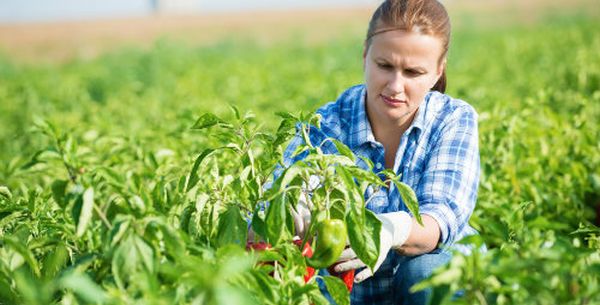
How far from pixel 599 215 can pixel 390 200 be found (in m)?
1.15

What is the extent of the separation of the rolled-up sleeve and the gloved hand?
0.47ft

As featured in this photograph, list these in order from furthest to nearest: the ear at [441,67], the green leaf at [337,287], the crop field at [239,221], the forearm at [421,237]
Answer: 1. the ear at [441,67]
2. the forearm at [421,237]
3. the green leaf at [337,287]
4. the crop field at [239,221]

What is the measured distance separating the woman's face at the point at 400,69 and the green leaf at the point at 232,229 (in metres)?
0.76

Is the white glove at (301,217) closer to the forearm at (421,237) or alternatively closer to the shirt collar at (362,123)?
the forearm at (421,237)

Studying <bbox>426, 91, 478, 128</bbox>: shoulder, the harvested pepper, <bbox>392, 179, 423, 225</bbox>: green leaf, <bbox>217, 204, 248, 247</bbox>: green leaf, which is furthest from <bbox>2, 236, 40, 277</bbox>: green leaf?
<bbox>426, 91, 478, 128</bbox>: shoulder

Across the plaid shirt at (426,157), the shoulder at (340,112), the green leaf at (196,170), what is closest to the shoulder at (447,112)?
the plaid shirt at (426,157)

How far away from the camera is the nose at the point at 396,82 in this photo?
2031 mm

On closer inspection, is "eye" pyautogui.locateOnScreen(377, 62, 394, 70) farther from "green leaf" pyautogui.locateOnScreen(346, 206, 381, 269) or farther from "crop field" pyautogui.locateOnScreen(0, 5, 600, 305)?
"green leaf" pyautogui.locateOnScreen(346, 206, 381, 269)

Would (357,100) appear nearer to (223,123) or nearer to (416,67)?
(416,67)

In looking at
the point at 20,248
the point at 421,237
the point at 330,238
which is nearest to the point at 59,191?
the point at 20,248

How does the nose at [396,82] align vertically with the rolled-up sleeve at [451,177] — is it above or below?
above

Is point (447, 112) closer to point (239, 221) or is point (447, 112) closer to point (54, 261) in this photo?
point (239, 221)

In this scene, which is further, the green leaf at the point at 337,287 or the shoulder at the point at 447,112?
the shoulder at the point at 447,112

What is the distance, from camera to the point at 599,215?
2.79 m
